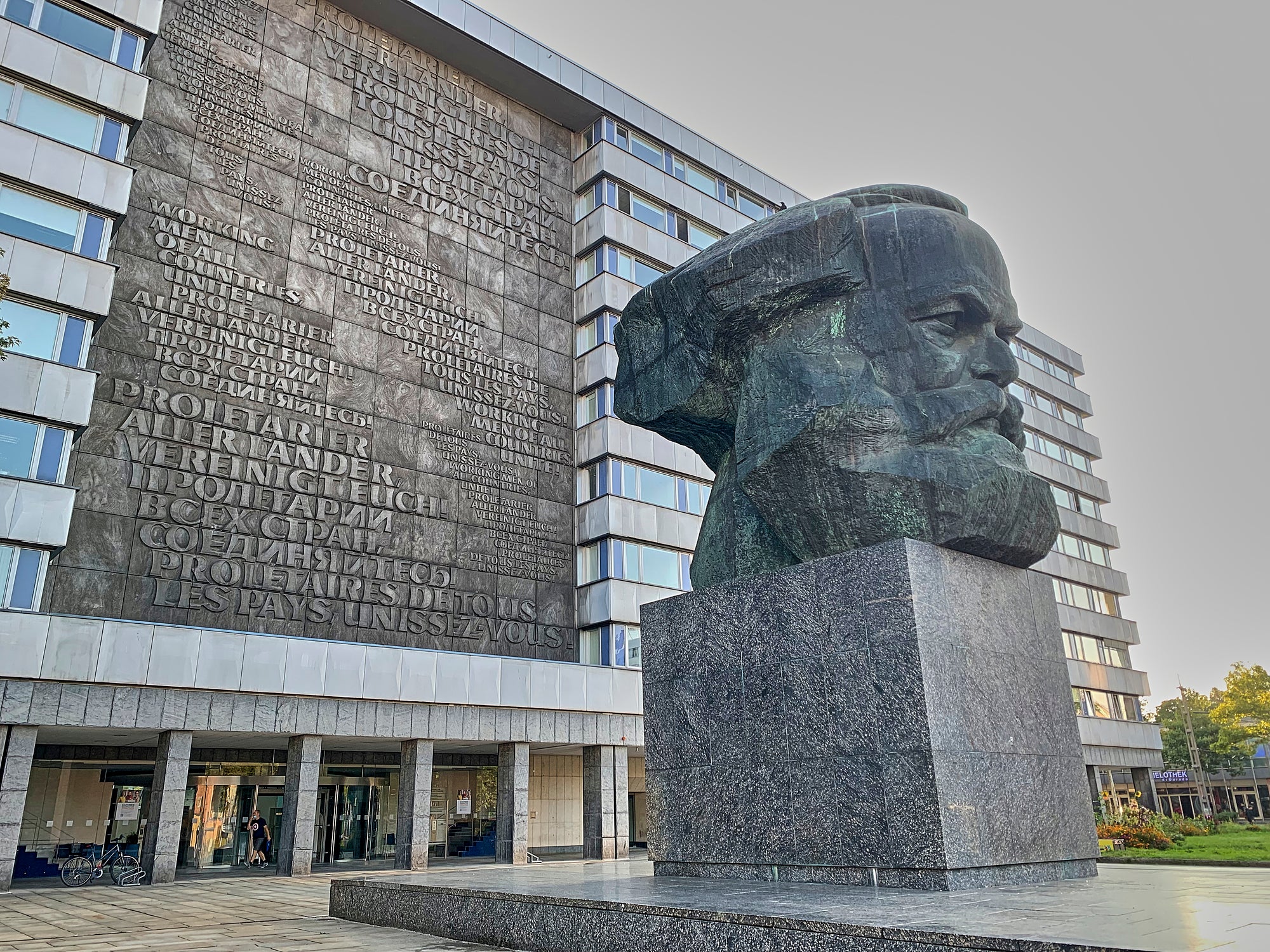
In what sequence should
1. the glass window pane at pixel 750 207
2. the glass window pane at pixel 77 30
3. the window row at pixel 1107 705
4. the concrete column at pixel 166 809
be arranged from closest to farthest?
1. the concrete column at pixel 166 809
2. the glass window pane at pixel 77 30
3. the glass window pane at pixel 750 207
4. the window row at pixel 1107 705

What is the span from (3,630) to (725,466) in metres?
16.7

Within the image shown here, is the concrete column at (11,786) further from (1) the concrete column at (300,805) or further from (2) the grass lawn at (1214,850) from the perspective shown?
(2) the grass lawn at (1214,850)

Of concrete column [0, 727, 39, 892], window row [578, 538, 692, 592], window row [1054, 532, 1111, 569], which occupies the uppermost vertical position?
window row [1054, 532, 1111, 569]

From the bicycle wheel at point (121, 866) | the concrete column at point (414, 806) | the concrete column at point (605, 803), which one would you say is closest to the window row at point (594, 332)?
the concrete column at point (605, 803)

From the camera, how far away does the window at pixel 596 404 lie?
1250 inches

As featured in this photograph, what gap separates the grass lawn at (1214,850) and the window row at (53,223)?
25355 mm

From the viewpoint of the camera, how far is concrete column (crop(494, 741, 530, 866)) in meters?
25.7

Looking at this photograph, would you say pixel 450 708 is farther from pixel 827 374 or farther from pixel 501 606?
pixel 827 374

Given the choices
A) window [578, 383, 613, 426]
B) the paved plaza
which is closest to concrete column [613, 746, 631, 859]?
the paved plaza

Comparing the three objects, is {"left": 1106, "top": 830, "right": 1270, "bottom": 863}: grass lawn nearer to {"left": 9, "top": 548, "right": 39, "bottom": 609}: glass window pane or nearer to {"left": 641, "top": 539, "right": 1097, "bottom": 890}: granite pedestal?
{"left": 641, "top": 539, "right": 1097, "bottom": 890}: granite pedestal

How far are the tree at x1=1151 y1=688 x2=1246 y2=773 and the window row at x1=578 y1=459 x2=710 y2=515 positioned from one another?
33862 millimetres

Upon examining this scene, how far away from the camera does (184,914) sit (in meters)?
13.4

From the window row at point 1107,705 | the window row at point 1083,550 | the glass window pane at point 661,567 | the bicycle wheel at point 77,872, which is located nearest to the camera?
the bicycle wheel at point 77,872

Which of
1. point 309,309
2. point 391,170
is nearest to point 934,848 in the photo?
point 309,309
